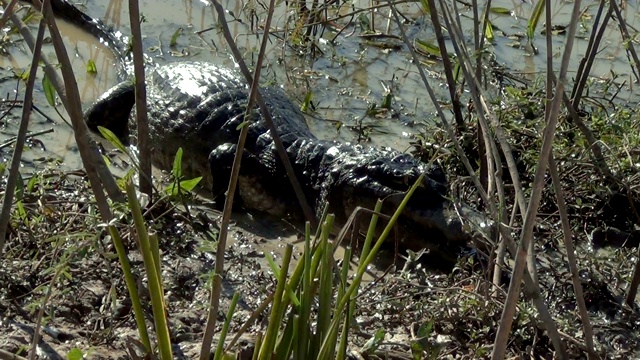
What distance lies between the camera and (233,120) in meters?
5.36

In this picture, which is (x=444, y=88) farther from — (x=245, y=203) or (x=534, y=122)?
(x=245, y=203)

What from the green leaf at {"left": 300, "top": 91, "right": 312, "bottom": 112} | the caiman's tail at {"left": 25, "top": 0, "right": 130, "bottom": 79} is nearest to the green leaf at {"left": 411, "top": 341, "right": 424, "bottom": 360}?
the green leaf at {"left": 300, "top": 91, "right": 312, "bottom": 112}

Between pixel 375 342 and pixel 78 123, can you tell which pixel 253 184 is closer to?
pixel 375 342

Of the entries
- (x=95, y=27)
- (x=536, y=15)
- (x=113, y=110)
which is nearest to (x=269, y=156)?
(x=113, y=110)

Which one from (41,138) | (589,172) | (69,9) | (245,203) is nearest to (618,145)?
(589,172)

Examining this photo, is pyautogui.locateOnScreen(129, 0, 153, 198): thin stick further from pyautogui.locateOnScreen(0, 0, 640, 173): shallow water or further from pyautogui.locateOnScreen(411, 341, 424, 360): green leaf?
pyautogui.locateOnScreen(0, 0, 640, 173): shallow water

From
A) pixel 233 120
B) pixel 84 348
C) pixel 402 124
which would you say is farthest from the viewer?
pixel 402 124

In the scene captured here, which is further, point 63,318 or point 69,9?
point 69,9

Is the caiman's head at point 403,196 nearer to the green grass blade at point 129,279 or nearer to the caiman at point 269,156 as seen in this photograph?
the caiman at point 269,156

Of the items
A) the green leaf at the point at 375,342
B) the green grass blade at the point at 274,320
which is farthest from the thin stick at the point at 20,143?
the green leaf at the point at 375,342

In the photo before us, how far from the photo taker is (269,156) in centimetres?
511

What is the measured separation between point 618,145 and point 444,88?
1839 millimetres

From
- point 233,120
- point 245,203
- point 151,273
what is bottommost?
point 245,203

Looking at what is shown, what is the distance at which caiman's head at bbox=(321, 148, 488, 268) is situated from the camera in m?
4.19
